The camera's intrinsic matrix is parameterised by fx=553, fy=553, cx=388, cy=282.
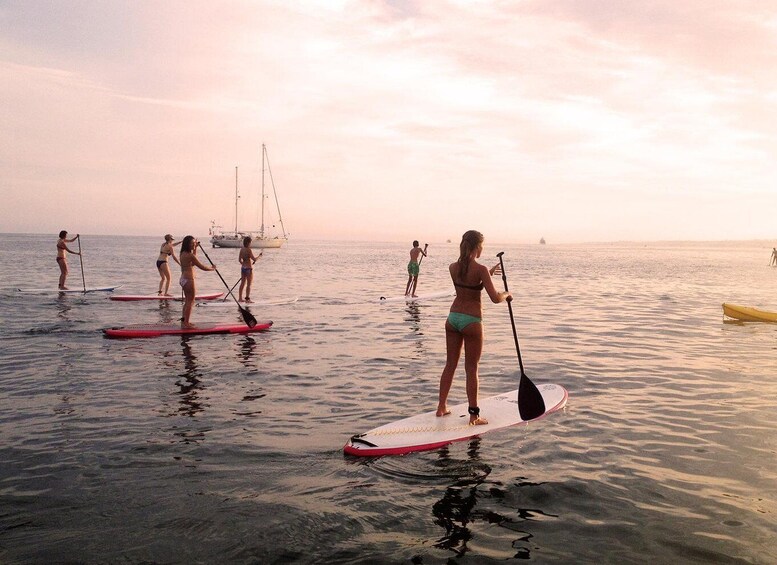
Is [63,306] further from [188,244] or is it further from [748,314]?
[748,314]

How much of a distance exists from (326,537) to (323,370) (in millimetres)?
6141

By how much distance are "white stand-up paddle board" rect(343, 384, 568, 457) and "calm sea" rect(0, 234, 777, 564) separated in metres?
0.14

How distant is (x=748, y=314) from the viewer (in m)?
17.1

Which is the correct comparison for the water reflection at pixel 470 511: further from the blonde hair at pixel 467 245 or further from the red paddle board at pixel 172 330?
the red paddle board at pixel 172 330

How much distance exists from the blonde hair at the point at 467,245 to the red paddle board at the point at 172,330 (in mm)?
9159

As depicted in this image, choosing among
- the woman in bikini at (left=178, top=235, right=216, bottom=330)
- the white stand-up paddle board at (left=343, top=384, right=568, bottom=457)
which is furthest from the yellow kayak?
the woman in bikini at (left=178, top=235, right=216, bottom=330)

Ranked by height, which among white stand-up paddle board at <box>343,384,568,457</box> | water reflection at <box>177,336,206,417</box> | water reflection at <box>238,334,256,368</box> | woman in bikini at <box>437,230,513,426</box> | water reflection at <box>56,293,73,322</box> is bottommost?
water reflection at <box>177,336,206,417</box>

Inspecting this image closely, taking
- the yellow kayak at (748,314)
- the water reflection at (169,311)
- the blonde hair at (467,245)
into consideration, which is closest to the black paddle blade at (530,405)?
the blonde hair at (467,245)

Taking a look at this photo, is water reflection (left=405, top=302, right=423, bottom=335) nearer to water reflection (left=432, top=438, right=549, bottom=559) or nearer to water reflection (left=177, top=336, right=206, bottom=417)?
water reflection (left=177, top=336, right=206, bottom=417)

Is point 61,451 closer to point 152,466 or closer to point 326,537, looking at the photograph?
point 152,466

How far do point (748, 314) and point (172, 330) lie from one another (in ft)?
55.4

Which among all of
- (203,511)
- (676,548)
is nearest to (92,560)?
(203,511)

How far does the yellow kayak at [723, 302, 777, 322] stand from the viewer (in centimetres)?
1695

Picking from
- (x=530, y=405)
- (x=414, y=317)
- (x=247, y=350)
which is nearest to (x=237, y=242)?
(x=414, y=317)
